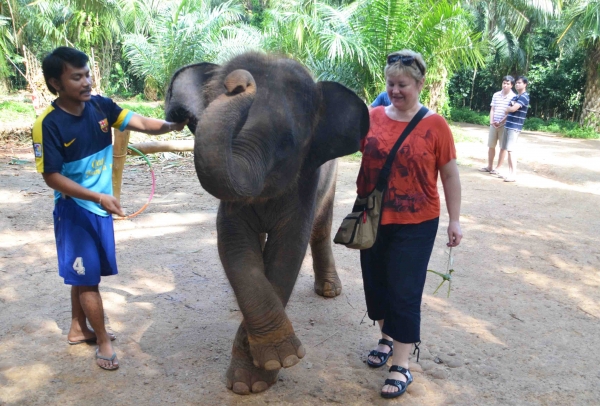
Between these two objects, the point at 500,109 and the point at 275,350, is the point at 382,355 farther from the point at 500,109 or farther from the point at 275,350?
the point at 500,109

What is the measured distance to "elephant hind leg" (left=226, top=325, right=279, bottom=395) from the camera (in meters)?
3.33

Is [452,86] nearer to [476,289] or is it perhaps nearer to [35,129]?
[476,289]

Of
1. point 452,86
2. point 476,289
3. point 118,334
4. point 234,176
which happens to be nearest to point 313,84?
point 234,176

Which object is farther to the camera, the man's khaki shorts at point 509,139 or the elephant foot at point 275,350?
the man's khaki shorts at point 509,139

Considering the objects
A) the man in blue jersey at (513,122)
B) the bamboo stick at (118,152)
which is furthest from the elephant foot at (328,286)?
the man in blue jersey at (513,122)

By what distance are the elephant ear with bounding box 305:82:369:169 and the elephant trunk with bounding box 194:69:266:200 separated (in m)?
0.73

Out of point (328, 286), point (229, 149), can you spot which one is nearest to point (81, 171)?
point (229, 149)

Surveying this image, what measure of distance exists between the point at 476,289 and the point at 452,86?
27384 millimetres

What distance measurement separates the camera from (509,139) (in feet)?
35.1

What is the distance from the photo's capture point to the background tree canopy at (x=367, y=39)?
13.7 m

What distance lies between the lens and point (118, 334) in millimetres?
4086

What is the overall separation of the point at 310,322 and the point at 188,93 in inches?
84.7

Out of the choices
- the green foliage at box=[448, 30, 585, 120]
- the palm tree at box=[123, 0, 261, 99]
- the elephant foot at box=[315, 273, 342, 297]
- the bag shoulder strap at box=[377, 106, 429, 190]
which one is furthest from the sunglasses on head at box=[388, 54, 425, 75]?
the green foliage at box=[448, 30, 585, 120]

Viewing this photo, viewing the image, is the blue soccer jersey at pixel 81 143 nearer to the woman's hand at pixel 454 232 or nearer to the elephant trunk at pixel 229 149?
the elephant trunk at pixel 229 149
